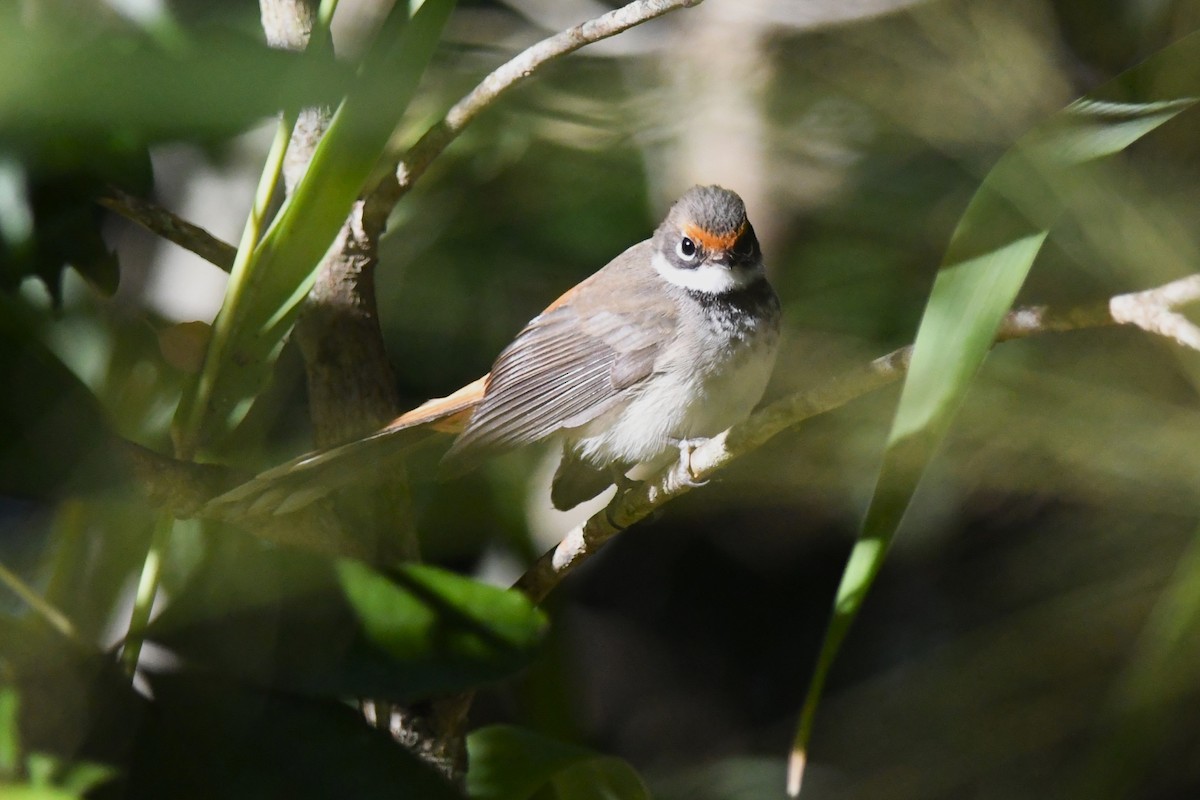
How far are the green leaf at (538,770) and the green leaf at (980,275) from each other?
1.16 ft

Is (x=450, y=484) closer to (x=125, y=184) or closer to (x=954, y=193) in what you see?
(x=125, y=184)

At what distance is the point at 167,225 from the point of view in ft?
5.55

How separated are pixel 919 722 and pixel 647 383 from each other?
3.70 feet

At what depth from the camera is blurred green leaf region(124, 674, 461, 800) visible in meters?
1.08

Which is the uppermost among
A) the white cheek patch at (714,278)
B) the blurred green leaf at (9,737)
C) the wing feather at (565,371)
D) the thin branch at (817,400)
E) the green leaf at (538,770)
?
the white cheek patch at (714,278)

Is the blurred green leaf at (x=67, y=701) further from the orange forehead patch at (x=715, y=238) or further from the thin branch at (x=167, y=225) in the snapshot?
the orange forehead patch at (x=715, y=238)

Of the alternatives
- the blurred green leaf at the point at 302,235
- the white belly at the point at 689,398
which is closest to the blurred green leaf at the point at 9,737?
the blurred green leaf at the point at 302,235

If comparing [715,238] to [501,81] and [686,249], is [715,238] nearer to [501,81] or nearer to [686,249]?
[686,249]

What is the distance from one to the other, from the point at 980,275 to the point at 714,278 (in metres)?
1.08

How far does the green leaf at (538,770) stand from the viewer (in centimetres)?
137

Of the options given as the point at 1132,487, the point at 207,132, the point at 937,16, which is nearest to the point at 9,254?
the point at 207,132

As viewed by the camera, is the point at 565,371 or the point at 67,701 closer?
the point at 67,701

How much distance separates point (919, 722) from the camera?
2.62 m

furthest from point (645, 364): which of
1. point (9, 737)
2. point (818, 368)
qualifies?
point (9, 737)
